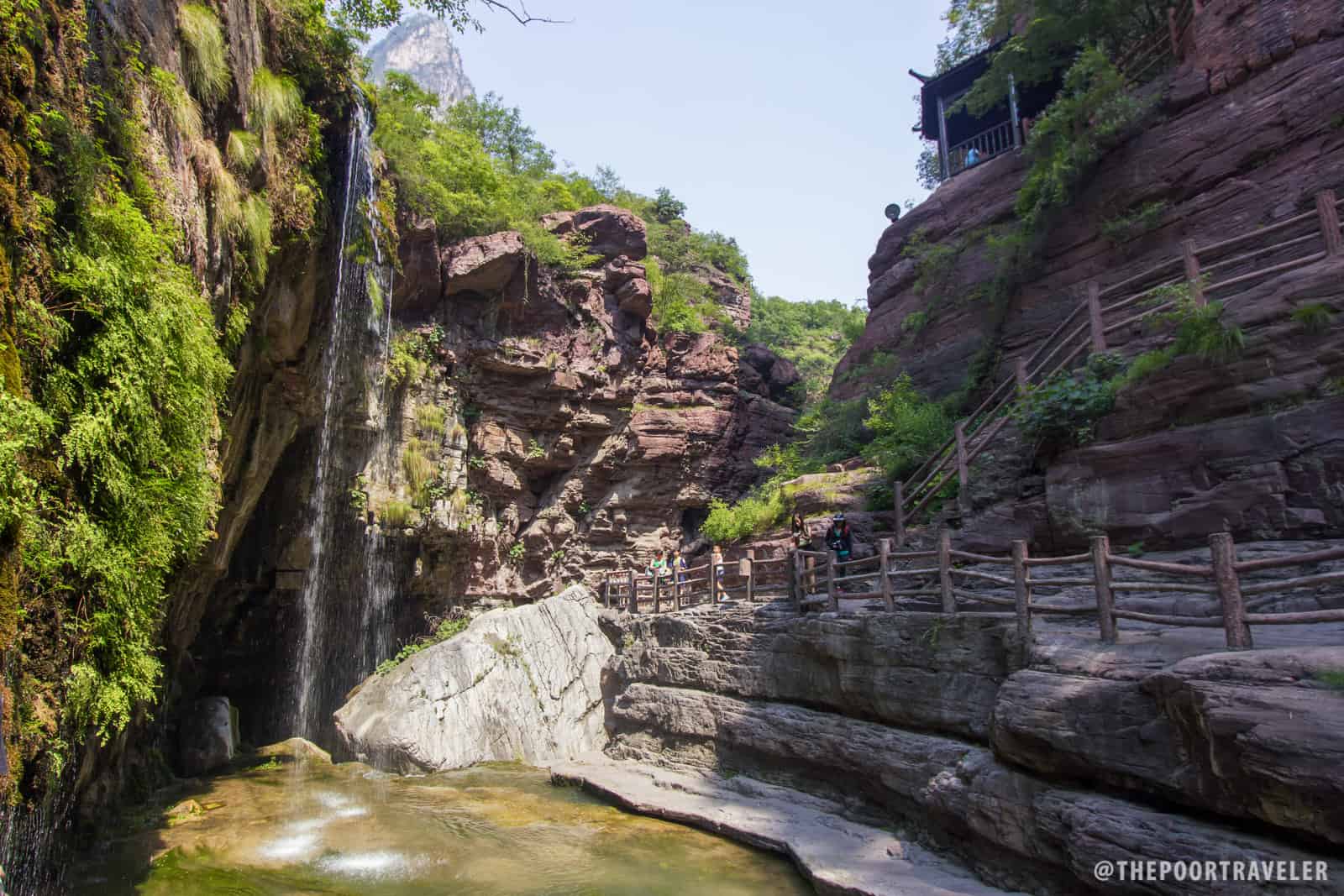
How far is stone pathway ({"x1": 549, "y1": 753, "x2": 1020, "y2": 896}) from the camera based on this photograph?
24.2 ft

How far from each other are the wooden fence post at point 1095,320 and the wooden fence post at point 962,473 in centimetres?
256

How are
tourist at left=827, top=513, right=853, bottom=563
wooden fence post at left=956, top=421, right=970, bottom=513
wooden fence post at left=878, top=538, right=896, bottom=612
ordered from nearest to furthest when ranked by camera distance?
1. wooden fence post at left=878, top=538, right=896, bottom=612
2. wooden fence post at left=956, top=421, right=970, bottom=513
3. tourist at left=827, top=513, right=853, bottom=563

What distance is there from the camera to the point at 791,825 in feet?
30.8

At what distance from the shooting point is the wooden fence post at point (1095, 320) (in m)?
12.2

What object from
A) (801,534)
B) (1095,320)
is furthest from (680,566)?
(1095,320)

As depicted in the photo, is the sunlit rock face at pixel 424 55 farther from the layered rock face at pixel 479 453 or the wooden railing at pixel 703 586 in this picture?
the wooden railing at pixel 703 586

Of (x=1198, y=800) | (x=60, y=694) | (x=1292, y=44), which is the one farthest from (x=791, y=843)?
(x=1292, y=44)

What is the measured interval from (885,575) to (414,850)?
7159mm

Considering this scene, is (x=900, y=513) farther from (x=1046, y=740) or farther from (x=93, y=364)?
(x=93, y=364)

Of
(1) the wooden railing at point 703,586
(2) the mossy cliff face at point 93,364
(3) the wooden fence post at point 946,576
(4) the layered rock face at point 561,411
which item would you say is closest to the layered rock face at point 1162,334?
(3) the wooden fence post at point 946,576

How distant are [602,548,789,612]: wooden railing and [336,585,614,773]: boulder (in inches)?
62.0

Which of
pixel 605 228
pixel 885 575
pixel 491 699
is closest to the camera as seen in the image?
pixel 885 575

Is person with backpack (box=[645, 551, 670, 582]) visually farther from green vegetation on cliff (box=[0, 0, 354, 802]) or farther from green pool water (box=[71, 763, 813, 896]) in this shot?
green vegetation on cliff (box=[0, 0, 354, 802])

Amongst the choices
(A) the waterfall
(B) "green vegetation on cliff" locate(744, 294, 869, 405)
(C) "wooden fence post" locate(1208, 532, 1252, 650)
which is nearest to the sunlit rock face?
(B) "green vegetation on cliff" locate(744, 294, 869, 405)
